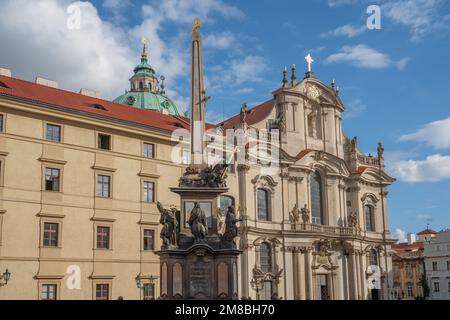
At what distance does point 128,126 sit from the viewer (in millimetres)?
34312

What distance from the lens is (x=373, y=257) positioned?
162ft

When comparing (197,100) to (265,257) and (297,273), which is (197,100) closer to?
(265,257)

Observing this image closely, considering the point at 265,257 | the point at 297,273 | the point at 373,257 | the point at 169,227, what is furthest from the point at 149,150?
the point at 373,257

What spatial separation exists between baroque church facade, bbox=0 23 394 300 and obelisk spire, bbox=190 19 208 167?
11948mm

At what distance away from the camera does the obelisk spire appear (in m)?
21.5

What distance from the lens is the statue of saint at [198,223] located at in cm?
1941

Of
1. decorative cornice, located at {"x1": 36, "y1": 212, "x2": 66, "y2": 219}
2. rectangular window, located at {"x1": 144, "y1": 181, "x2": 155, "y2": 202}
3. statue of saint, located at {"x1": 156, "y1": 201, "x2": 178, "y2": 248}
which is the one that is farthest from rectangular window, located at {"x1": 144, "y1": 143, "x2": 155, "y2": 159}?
statue of saint, located at {"x1": 156, "y1": 201, "x2": 178, "y2": 248}

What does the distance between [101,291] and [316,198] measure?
2058 cm

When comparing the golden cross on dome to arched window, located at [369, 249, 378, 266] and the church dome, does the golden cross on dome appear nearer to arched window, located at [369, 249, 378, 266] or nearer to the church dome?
arched window, located at [369, 249, 378, 266]

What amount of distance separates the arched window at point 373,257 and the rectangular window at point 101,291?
25.7 metres

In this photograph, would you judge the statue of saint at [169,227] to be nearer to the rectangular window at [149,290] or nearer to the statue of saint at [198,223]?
the statue of saint at [198,223]

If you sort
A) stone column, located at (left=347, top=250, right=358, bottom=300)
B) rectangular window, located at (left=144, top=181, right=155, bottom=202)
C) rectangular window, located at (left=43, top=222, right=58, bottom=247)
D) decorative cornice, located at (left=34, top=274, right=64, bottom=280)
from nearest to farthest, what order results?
decorative cornice, located at (left=34, top=274, right=64, bottom=280) → rectangular window, located at (left=43, top=222, right=58, bottom=247) → rectangular window, located at (left=144, top=181, right=155, bottom=202) → stone column, located at (left=347, top=250, right=358, bottom=300)
